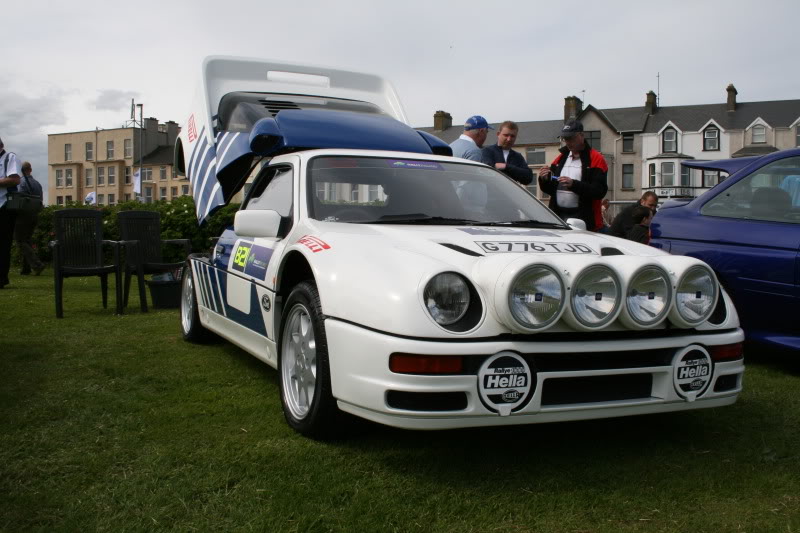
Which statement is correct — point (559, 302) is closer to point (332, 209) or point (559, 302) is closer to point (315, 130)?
point (332, 209)

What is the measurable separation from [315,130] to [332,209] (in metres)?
1.18

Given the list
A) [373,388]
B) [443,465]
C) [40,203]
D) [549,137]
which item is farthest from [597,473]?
[549,137]

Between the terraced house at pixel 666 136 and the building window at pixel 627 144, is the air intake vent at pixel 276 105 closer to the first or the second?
the terraced house at pixel 666 136

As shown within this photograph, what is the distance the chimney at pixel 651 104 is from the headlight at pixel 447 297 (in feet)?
196

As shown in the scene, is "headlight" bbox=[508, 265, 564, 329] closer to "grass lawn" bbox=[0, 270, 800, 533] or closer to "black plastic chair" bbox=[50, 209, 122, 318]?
"grass lawn" bbox=[0, 270, 800, 533]

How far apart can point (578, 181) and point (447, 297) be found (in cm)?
402

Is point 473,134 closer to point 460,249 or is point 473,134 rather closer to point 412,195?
point 412,195

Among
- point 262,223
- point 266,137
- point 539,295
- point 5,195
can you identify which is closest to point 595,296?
point 539,295

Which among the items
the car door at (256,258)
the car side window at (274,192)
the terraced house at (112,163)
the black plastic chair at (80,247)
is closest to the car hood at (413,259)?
the car door at (256,258)

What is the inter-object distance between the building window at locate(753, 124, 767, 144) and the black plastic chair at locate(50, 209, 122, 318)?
5525 cm

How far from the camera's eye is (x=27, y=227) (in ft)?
38.8

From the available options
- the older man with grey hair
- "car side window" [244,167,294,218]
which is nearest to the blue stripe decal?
"car side window" [244,167,294,218]

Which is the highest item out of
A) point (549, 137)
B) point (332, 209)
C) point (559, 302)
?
point (549, 137)

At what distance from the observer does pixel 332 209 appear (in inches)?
164
